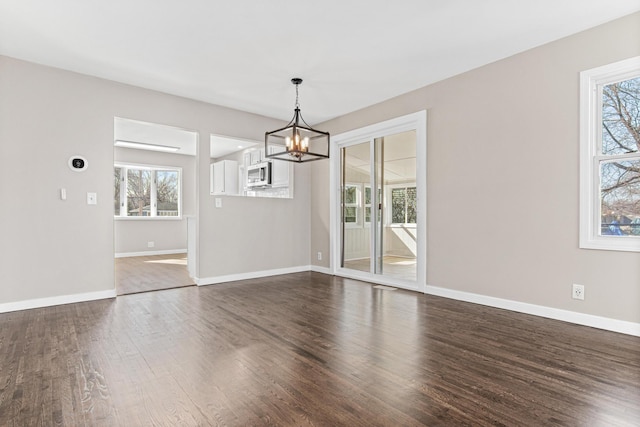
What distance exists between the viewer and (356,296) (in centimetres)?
413

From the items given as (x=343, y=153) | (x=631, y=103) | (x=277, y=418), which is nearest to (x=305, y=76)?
(x=343, y=153)

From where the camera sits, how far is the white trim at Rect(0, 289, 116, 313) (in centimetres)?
351

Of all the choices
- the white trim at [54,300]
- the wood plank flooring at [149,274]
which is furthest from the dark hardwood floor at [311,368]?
the wood plank flooring at [149,274]

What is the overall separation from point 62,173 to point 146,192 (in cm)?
482

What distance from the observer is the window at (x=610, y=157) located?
2.87 meters

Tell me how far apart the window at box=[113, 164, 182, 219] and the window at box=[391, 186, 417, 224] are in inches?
243

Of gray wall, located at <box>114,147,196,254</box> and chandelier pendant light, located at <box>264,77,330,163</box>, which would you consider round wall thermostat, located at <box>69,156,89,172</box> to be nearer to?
chandelier pendant light, located at <box>264,77,330,163</box>

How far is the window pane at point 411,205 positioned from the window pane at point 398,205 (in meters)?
0.08

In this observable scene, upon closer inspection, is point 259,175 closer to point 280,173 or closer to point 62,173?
point 280,173

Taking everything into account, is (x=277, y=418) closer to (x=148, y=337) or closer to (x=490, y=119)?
(x=148, y=337)

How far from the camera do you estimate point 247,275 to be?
530cm

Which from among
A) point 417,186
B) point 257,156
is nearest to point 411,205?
point 417,186

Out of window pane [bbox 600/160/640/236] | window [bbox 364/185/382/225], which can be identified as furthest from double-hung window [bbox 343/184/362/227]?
window pane [bbox 600/160/640/236]

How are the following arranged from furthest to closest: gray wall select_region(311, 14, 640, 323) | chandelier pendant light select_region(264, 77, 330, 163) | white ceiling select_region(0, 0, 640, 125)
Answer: chandelier pendant light select_region(264, 77, 330, 163) → gray wall select_region(311, 14, 640, 323) → white ceiling select_region(0, 0, 640, 125)
